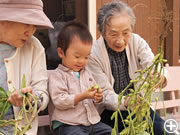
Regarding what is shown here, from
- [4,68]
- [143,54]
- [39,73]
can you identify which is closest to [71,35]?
[39,73]

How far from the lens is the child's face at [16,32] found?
107cm

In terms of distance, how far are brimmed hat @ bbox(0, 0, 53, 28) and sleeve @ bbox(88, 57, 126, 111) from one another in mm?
413

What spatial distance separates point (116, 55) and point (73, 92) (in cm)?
39

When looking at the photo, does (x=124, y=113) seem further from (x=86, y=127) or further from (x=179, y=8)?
(x=179, y=8)

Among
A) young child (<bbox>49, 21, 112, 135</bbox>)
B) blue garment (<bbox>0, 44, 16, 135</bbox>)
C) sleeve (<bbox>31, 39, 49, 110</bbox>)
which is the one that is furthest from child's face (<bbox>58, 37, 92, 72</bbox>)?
blue garment (<bbox>0, 44, 16, 135</bbox>)

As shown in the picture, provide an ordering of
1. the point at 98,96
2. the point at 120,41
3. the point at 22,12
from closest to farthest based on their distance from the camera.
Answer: the point at 22,12
the point at 98,96
the point at 120,41

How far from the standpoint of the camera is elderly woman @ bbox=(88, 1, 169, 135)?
4.50 feet

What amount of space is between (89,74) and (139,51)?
0.35 meters

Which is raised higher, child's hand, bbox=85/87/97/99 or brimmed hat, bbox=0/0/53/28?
brimmed hat, bbox=0/0/53/28

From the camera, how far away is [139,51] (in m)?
1.53

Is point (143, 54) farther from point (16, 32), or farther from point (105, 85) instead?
point (16, 32)

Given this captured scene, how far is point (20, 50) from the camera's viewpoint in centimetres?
119

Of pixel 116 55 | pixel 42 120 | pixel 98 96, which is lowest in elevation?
pixel 42 120

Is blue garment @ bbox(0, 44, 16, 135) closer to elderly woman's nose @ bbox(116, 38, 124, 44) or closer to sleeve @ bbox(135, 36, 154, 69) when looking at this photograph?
elderly woman's nose @ bbox(116, 38, 124, 44)
